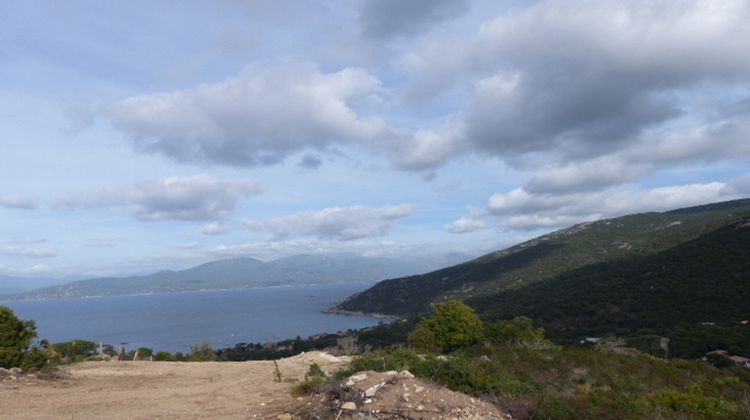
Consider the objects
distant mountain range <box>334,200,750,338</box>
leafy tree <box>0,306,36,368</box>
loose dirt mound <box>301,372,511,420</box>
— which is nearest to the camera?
loose dirt mound <box>301,372,511,420</box>

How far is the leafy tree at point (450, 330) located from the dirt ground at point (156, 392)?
354 inches

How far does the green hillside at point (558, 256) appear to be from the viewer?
83.5 metres

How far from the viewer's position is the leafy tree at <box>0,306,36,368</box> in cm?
1268

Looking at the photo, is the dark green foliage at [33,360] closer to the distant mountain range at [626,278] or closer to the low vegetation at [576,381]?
the low vegetation at [576,381]

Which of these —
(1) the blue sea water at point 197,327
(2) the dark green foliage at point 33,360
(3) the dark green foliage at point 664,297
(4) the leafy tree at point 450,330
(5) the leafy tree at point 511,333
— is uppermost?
(2) the dark green foliage at point 33,360

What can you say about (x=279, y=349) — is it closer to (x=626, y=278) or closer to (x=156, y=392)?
(x=626, y=278)

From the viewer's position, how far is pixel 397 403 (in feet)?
23.3

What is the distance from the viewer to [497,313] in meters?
71.1

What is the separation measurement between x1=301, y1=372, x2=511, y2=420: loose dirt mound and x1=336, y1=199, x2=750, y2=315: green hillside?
2653 inches

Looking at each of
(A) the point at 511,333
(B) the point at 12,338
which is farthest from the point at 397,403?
(A) the point at 511,333

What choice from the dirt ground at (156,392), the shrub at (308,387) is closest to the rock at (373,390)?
the dirt ground at (156,392)

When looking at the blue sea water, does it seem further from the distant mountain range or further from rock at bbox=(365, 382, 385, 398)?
rock at bbox=(365, 382, 385, 398)

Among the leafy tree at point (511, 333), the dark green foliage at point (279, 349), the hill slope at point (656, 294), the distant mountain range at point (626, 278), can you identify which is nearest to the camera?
the leafy tree at point (511, 333)

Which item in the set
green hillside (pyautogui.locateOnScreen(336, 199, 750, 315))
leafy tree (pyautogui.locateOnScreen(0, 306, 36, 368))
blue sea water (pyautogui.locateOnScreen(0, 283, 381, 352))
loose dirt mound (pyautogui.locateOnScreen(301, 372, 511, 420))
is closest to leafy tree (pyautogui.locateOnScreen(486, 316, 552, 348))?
loose dirt mound (pyautogui.locateOnScreen(301, 372, 511, 420))
